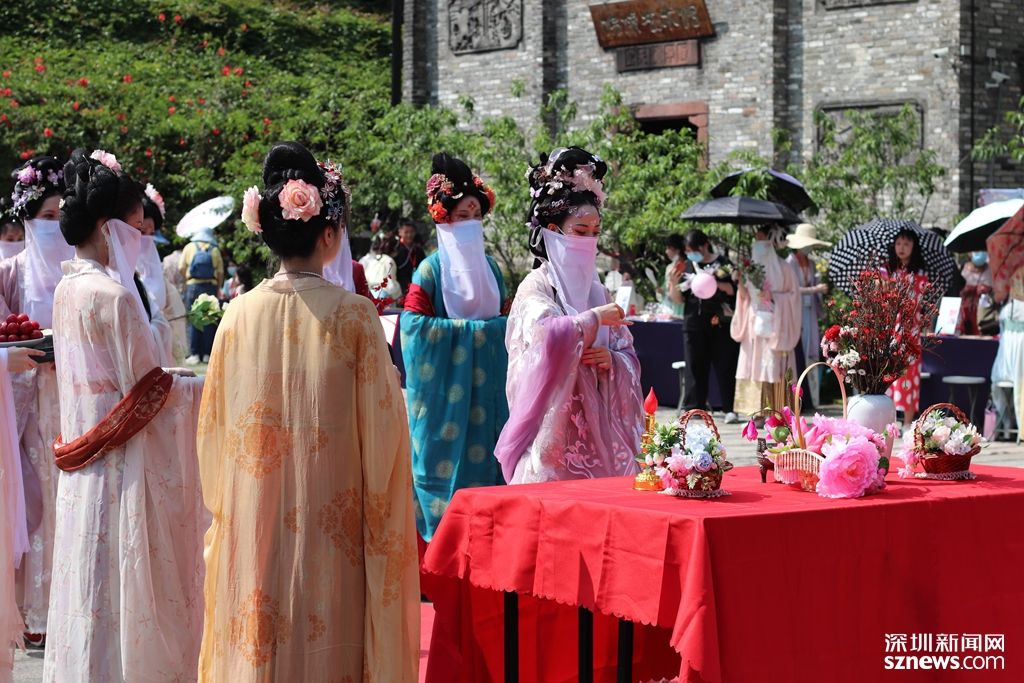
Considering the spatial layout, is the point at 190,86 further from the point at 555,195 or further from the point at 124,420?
the point at 124,420

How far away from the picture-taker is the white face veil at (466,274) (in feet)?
21.6

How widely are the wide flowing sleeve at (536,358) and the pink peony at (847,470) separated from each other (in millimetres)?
1352

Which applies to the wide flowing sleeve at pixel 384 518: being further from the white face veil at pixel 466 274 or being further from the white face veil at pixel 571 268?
the white face veil at pixel 466 274

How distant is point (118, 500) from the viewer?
188 inches

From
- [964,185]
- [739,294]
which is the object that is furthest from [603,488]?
[964,185]

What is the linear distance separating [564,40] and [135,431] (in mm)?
17244

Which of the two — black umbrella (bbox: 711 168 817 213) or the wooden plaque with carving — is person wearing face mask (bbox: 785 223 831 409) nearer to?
black umbrella (bbox: 711 168 817 213)

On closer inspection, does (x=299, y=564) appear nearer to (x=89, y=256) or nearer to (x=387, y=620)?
(x=387, y=620)

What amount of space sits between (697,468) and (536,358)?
51.7 inches

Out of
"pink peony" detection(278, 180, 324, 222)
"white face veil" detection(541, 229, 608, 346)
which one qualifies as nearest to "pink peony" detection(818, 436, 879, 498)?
"white face veil" detection(541, 229, 608, 346)

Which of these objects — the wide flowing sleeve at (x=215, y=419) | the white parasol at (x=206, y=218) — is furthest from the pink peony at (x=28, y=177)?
the white parasol at (x=206, y=218)

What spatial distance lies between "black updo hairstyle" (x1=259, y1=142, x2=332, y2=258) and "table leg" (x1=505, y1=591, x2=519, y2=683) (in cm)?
125

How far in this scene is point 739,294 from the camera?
41.1ft

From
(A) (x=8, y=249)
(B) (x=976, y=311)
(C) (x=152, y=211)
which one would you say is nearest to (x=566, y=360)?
(C) (x=152, y=211)
